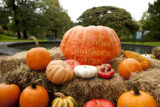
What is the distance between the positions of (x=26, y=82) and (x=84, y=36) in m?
1.71

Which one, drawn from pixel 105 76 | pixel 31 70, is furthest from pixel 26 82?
pixel 105 76

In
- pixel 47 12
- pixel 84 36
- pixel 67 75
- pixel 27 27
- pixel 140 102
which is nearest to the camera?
pixel 140 102

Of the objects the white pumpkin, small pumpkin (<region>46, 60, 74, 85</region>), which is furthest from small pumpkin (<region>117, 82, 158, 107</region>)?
small pumpkin (<region>46, 60, 74, 85</region>)

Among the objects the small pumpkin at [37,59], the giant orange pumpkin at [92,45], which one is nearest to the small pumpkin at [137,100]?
the giant orange pumpkin at [92,45]

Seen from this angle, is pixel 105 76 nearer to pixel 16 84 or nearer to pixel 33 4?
pixel 16 84

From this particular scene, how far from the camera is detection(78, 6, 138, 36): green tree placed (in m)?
25.3

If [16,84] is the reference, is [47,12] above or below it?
above

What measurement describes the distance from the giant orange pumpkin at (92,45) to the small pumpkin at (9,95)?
155 cm

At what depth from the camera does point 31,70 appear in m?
2.63

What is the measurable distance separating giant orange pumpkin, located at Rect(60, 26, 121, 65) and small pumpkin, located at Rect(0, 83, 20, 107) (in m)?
1.55

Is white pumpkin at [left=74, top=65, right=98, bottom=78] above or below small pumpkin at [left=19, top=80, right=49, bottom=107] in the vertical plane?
above

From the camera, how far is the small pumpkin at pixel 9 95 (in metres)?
2.32

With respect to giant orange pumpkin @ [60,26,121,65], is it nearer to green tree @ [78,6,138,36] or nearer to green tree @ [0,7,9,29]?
green tree @ [0,7,9,29]

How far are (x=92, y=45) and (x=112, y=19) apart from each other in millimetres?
24356
